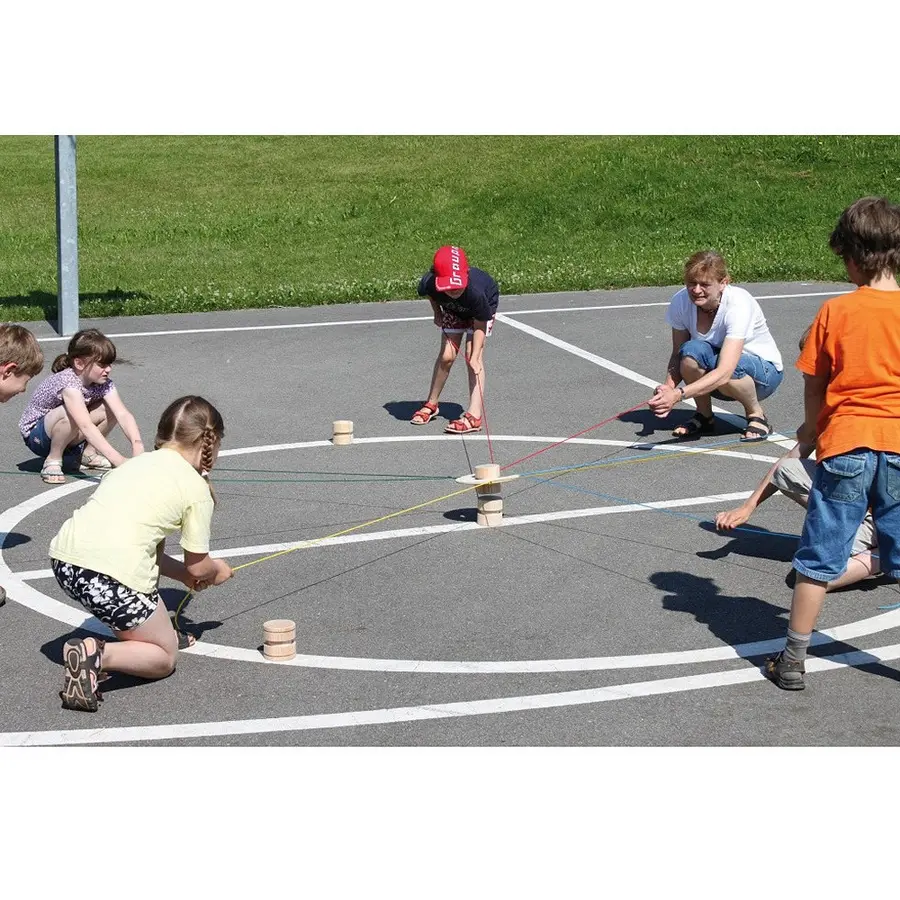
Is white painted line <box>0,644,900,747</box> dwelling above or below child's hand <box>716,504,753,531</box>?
below

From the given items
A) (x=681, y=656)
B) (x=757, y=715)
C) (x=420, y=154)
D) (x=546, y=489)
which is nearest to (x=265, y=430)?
(x=546, y=489)

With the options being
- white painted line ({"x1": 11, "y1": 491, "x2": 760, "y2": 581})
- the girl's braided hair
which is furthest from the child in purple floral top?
the girl's braided hair

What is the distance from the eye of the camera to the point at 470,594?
629 centimetres

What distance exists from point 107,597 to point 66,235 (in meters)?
9.43

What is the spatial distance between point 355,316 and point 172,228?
890 centimetres

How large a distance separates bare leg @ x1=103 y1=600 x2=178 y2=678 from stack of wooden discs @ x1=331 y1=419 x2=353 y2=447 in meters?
3.87

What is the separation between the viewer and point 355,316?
1453 cm

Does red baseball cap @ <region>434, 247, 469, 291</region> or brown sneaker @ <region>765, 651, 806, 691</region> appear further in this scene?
red baseball cap @ <region>434, 247, 469, 291</region>

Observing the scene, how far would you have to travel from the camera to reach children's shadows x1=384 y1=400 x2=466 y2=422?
396 inches

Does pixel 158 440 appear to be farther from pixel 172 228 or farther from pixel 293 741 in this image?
pixel 172 228

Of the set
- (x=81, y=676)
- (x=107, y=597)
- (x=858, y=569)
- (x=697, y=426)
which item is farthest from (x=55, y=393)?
(x=858, y=569)

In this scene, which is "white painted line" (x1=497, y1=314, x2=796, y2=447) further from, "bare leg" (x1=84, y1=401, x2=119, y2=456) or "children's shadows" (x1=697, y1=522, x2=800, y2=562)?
"bare leg" (x1=84, y1=401, x2=119, y2=456)

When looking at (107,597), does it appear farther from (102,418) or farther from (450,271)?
(450,271)

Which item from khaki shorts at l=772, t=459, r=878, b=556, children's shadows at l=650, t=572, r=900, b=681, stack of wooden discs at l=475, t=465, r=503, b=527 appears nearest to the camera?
children's shadows at l=650, t=572, r=900, b=681
